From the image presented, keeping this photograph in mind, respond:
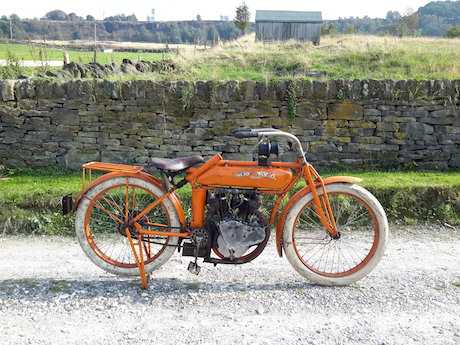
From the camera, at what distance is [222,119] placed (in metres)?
8.41

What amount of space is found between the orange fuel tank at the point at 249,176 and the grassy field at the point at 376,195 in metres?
2.39

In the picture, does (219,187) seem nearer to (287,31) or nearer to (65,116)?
(65,116)

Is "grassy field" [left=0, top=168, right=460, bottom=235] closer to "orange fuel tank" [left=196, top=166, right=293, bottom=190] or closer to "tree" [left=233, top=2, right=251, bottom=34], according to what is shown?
"orange fuel tank" [left=196, top=166, right=293, bottom=190]

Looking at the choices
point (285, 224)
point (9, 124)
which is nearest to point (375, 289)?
point (285, 224)

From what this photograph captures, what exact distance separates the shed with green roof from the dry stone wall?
17870 millimetres

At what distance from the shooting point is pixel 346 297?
430cm

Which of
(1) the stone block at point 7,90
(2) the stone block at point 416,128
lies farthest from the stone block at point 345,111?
(1) the stone block at point 7,90

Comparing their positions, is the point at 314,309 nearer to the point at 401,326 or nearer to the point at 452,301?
the point at 401,326

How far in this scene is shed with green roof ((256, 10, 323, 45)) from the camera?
2639 cm

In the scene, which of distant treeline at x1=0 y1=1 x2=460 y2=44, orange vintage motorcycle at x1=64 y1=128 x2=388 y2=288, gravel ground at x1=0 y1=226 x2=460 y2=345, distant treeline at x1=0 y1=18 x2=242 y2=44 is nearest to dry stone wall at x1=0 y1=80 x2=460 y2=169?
gravel ground at x1=0 y1=226 x2=460 y2=345

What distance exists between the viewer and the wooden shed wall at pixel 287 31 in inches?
1038

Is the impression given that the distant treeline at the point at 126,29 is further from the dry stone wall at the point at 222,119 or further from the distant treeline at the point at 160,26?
the dry stone wall at the point at 222,119

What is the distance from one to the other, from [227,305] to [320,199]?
124cm

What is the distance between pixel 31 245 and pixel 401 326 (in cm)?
418
